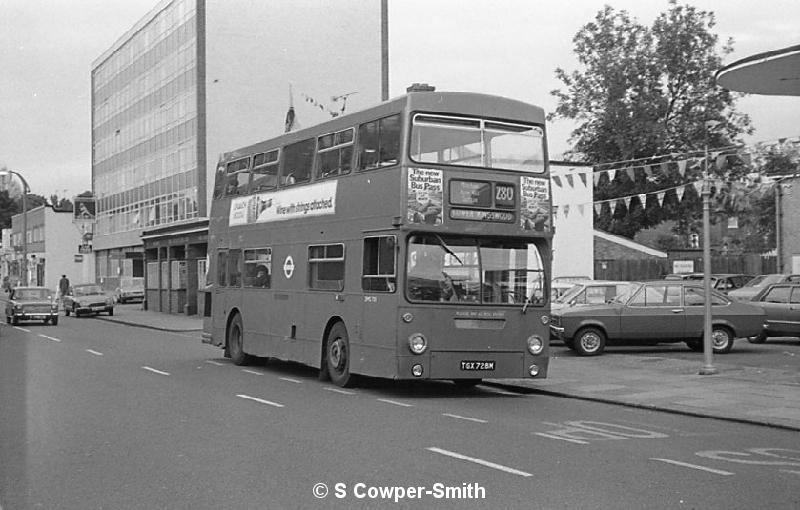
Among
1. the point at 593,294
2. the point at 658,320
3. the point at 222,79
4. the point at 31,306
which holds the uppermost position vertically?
the point at 222,79

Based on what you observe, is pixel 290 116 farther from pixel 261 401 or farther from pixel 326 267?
pixel 261 401

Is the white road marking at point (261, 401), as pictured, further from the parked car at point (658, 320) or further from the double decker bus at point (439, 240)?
the parked car at point (658, 320)

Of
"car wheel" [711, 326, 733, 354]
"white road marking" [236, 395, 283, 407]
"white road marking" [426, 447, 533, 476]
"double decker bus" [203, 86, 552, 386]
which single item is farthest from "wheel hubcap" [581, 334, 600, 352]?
"white road marking" [426, 447, 533, 476]

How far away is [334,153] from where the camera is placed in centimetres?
1620

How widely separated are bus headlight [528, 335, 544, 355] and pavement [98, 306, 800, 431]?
3.24 ft

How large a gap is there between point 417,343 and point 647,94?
39.0 m

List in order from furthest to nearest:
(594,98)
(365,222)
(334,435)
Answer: (594,98)
(365,222)
(334,435)

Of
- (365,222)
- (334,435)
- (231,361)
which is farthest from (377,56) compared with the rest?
(334,435)

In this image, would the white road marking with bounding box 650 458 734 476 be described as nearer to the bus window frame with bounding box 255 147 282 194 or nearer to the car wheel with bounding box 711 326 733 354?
the bus window frame with bounding box 255 147 282 194

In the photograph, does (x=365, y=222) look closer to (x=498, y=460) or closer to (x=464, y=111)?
(x=464, y=111)

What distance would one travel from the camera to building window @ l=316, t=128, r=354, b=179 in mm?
15695

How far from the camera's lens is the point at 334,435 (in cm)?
1029

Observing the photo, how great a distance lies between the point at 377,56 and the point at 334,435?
4788 cm

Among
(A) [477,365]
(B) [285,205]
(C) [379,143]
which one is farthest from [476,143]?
(B) [285,205]
